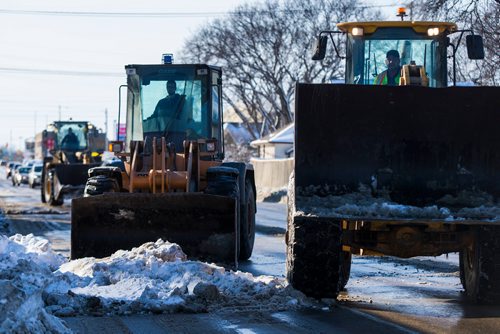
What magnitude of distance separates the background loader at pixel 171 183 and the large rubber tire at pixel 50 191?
1698 centimetres

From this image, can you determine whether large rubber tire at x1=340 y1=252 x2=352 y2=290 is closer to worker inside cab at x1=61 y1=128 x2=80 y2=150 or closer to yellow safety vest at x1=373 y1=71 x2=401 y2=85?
yellow safety vest at x1=373 y1=71 x2=401 y2=85

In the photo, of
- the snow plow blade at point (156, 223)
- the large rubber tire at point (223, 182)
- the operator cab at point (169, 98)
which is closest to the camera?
the snow plow blade at point (156, 223)

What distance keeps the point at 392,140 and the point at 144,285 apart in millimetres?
2963

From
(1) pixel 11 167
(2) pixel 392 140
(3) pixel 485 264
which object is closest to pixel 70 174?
(2) pixel 392 140

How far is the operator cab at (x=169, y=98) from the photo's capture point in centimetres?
1517

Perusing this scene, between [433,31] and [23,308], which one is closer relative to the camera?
[23,308]

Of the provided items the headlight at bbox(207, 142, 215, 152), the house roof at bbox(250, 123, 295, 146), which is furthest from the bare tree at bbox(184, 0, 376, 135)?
the headlight at bbox(207, 142, 215, 152)

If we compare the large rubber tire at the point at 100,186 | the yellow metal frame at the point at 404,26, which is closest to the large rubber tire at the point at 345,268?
the yellow metal frame at the point at 404,26

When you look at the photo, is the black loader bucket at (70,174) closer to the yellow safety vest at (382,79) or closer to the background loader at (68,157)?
the background loader at (68,157)

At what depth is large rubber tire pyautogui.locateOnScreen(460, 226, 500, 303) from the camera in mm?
10109

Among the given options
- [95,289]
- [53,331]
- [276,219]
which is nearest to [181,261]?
[95,289]

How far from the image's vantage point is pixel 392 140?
10.5 m

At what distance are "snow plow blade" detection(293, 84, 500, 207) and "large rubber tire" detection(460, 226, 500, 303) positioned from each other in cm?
57

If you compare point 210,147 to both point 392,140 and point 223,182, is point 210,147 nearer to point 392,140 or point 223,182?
point 223,182
